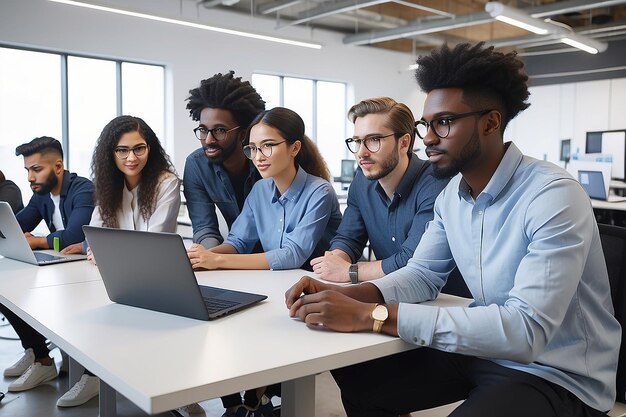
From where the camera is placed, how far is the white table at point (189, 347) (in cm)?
102

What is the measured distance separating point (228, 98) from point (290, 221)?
→ 77 centimetres

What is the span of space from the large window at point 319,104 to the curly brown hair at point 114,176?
22.8 feet

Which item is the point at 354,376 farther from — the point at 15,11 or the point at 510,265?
the point at 15,11

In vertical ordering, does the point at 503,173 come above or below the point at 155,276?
above

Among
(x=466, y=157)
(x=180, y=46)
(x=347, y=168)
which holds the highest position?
(x=180, y=46)

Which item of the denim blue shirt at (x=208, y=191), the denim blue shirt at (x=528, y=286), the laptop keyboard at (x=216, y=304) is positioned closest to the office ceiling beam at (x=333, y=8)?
the denim blue shirt at (x=208, y=191)

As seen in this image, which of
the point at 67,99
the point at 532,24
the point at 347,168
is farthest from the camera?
the point at 347,168

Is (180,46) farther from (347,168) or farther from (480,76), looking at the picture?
(480,76)

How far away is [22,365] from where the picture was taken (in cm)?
307

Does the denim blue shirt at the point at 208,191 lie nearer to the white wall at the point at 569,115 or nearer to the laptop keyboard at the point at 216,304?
the laptop keyboard at the point at 216,304

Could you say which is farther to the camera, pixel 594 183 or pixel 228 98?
pixel 594 183

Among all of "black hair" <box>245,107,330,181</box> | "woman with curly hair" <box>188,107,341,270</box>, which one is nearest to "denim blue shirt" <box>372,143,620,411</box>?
"woman with curly hair" <box>188,107,341,270</box>

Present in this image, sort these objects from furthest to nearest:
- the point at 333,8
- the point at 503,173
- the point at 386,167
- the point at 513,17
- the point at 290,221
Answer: the point at 333,8, the point at 513,17, the point at 290,221, the point at 386,167, the point at 503,173

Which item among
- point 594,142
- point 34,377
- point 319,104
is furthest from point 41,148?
point 319,104
